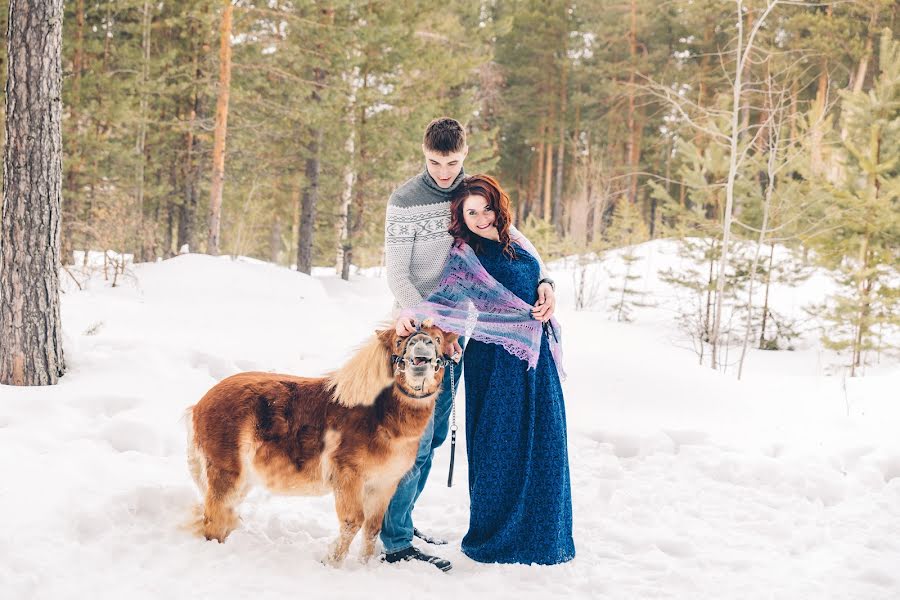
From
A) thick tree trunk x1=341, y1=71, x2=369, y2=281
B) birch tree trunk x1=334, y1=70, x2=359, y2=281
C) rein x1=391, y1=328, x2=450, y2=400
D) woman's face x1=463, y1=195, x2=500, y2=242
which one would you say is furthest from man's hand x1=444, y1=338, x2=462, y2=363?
birch tree trunk x1=334, y1=70, x2=359, y2=281

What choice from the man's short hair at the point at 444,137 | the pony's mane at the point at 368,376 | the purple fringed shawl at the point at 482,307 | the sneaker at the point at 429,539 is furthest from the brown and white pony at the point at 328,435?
the man's short hair at the point at 444,137

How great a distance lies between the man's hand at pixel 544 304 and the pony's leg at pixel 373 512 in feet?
3.35

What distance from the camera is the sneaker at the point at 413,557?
9.85 feet

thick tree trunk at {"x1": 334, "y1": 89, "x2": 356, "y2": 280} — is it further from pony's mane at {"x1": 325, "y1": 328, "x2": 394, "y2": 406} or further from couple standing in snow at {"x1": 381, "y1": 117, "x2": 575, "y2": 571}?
pony's mane at {"x1": 325, "y1": 328, "x2": 394, "y2": 406}

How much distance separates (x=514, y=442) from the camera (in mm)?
3062

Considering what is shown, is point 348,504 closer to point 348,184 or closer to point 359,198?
point 359,198

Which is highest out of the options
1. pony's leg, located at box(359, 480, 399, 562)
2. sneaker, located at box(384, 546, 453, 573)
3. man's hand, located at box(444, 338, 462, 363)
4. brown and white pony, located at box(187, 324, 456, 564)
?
man's hand, located at box(444, 338, 462, 363)

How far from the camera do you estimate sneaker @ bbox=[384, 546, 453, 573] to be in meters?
3.00

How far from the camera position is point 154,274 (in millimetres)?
9227

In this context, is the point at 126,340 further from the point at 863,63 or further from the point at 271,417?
the point at 863,63

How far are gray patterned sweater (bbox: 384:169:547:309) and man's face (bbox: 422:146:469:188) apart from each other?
1.6 inches

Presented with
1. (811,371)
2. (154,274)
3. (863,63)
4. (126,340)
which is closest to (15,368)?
(126,340)

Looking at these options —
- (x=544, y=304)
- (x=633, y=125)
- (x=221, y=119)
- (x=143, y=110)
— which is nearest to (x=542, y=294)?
(x=544, y=304)

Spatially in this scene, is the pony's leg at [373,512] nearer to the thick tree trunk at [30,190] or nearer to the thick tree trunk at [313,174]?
the thick tree trunk at [30,190]
